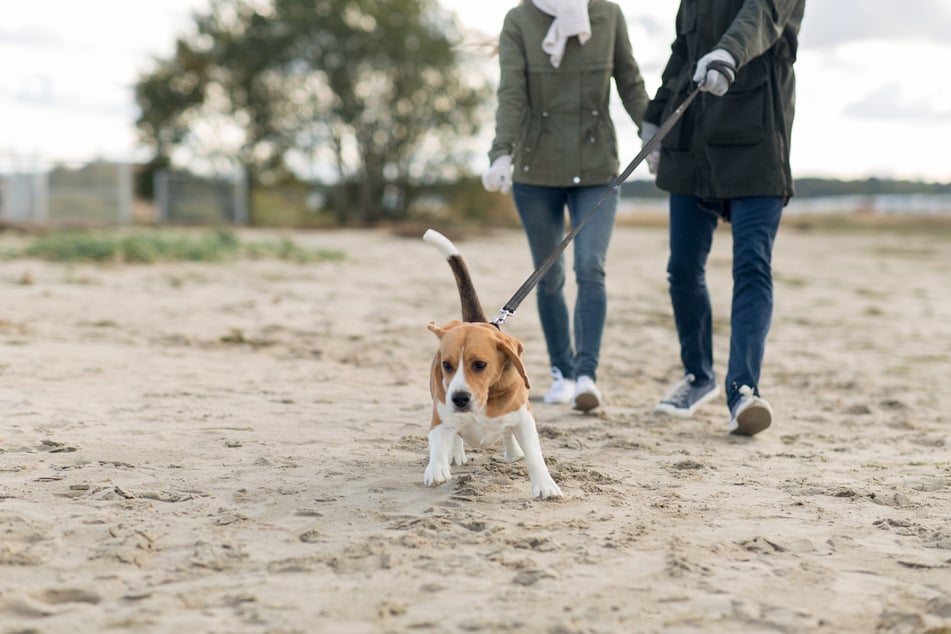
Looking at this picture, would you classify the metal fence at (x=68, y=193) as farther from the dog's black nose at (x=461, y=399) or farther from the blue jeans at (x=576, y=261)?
the dog's black nose at (x=461, y=399)

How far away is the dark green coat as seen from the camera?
4316 mm

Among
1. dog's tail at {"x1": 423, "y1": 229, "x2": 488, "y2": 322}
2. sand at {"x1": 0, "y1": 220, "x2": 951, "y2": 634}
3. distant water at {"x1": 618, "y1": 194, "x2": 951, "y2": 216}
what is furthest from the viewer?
distant water at {"x1": 618, "y1": 194, "x2": 951, "y2": 216}

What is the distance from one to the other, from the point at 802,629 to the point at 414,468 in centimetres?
170

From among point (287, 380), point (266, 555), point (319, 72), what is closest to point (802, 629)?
point (266, 555)

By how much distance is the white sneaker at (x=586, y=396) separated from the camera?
186 inches

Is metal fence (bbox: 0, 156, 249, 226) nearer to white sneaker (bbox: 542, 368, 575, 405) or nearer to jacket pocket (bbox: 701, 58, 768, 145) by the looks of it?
white sneaker (bbox: 542, 368, 575, 405)

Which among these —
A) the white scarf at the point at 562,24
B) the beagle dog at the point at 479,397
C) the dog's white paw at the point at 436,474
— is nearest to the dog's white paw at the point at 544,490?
the beagle dog at the point at 479,397

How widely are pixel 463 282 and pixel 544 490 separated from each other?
81 centimetres

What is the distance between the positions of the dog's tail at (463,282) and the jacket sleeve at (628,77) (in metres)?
1.76

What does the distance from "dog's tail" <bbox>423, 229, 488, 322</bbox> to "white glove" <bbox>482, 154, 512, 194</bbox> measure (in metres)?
1.02

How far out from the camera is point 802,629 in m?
2.31

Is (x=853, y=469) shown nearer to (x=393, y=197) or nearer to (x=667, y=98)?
(x=667, y=98)

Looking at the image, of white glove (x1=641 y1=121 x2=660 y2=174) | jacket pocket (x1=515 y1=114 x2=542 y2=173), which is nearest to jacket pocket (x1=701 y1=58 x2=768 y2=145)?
white glove (x1=641 y1=121 x2=660 y2=174)

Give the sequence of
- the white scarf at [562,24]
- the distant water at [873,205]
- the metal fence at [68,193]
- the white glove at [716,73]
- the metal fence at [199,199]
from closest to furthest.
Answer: the white glove at [716,73]
the white scarf at [562,24]
the metal fence at [68,193]
the metal fence at [199,199]
the distant water at [873,205]
